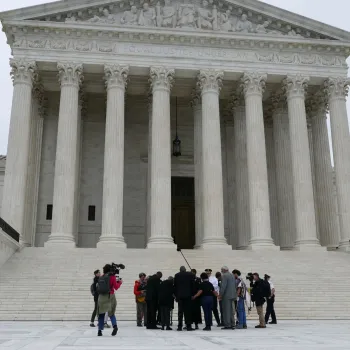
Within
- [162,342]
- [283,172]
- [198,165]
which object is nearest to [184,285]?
[162,342]

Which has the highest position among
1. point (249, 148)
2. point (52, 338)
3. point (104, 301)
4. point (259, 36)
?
point (259, 36)

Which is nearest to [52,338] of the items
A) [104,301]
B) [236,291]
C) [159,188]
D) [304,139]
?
[104,301]

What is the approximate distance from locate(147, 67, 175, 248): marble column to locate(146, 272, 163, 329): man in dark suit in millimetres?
14891

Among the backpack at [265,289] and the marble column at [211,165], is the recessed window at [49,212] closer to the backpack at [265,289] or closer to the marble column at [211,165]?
the marble column at [211,165]

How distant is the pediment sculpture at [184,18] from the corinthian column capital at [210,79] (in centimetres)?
339

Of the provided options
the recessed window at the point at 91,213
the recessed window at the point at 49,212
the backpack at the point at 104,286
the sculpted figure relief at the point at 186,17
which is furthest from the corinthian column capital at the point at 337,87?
the backpack at the point at 104,286

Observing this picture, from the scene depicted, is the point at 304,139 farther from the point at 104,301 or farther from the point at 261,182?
the point at 104,301

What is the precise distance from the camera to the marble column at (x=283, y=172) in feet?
121

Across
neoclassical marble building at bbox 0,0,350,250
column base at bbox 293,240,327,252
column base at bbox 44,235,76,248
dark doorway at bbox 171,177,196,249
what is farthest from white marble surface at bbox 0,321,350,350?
dark doorway at bbox 171,177,196,249

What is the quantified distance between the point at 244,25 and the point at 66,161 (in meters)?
16.7

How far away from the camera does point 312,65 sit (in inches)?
1401

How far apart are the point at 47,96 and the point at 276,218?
21270mm

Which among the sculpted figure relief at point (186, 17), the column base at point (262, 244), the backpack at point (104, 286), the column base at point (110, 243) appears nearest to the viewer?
the backpack at point (104, 286)

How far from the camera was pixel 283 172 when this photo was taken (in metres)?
37.7
